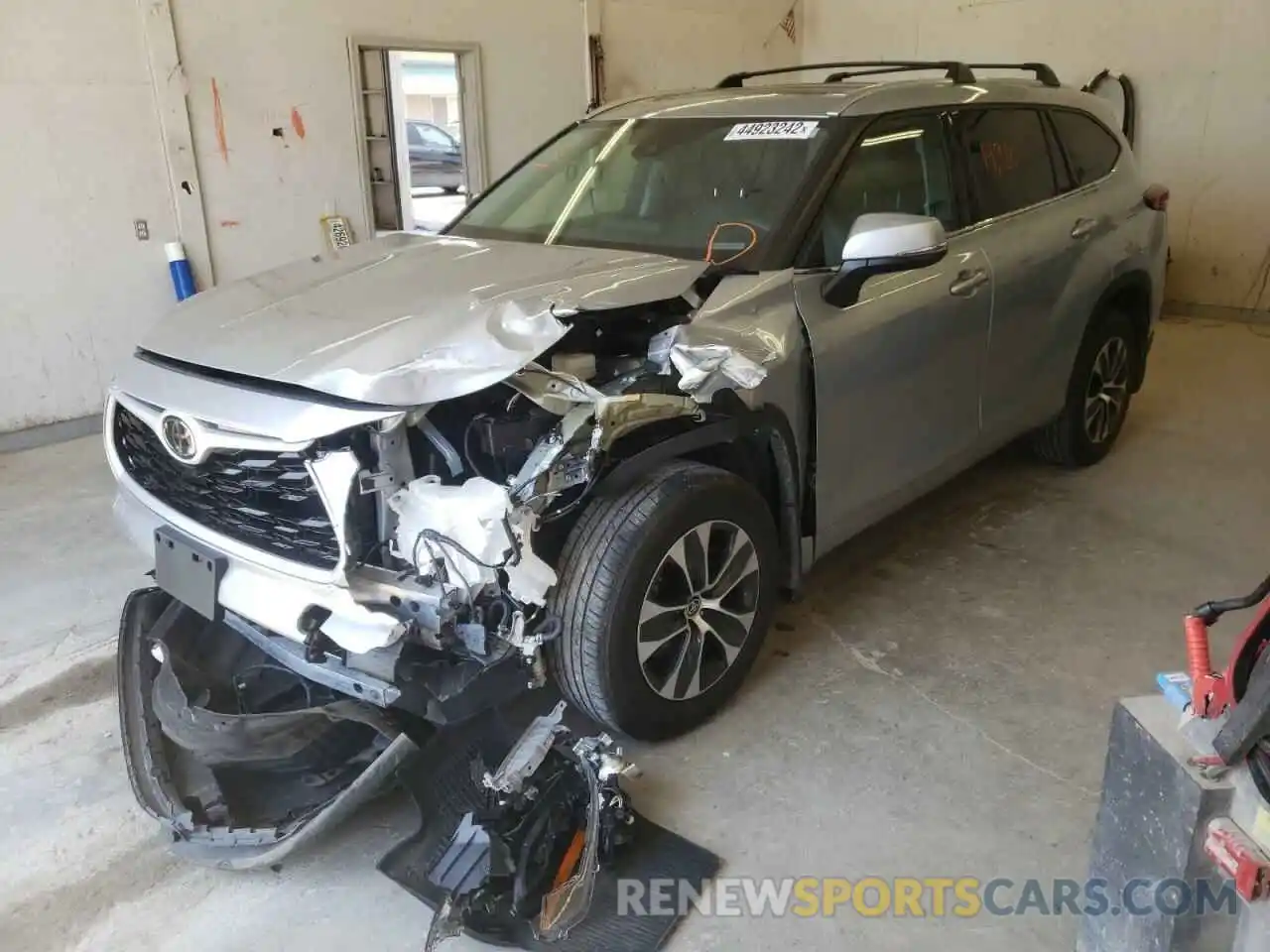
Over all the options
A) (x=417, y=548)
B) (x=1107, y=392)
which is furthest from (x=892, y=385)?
(x=1107, y=392)

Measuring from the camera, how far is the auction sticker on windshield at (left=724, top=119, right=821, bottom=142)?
2.82 metres

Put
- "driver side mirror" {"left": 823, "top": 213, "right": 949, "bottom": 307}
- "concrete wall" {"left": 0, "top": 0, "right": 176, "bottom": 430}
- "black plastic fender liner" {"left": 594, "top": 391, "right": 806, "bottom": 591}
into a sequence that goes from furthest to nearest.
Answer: "concrete wall" {"left": 0, "top": 0, "right": 176, "bottom": 430}
"driver side mirror" {"left": 823, "top": 213, "right": 949, "bottom": 307}
"black plastic fender liner" {"left": 594, "top": 391, "right": 806, "bottom": 591}

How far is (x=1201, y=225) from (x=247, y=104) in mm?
6485

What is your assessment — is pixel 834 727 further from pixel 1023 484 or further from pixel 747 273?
pixel 1023 484

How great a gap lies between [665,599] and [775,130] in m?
1.46

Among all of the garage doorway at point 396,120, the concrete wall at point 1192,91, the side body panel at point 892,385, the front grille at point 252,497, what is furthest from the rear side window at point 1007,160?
the concrete wall at point 1192,91

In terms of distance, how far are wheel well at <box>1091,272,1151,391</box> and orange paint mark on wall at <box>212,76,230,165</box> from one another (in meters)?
4.35

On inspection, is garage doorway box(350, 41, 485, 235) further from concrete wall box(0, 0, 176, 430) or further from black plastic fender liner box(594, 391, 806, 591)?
black plastic fender liner box(594, 391, 806, 591)

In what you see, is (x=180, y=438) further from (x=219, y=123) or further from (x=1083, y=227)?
(x=219, y=123)

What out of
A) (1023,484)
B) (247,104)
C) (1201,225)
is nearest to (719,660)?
(1023,484)

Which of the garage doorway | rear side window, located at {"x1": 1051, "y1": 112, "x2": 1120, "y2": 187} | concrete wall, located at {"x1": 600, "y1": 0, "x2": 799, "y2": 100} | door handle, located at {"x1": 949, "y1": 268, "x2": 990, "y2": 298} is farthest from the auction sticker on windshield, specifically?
concrete wall, located at {"x1": 600, "y1": 0, "x2": 799, "y2": 100}

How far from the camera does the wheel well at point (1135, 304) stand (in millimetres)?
3844

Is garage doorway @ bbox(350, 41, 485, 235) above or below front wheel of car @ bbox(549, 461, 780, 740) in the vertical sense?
above

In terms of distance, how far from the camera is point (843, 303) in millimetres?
2594
